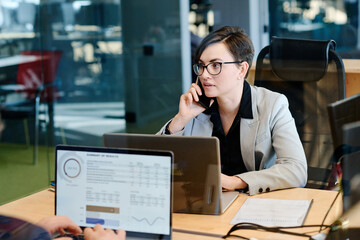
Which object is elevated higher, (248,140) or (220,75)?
(220,75)

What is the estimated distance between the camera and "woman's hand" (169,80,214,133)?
2.12m

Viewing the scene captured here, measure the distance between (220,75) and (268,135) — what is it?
1.01 feet

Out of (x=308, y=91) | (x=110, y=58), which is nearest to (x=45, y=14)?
(x=110, y=58)

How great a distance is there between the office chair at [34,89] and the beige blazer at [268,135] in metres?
1.92

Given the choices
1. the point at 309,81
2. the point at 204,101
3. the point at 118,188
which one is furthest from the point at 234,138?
the point at 118,188

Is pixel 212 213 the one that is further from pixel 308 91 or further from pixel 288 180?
pixel 308 91

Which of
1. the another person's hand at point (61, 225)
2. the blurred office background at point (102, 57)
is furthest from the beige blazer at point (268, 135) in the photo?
the blurred office background at point (102, 57)

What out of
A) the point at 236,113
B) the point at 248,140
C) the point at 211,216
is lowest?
the point at 211,216

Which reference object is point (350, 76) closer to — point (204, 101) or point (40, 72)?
point (204, 101)

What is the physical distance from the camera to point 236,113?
2125 millimetres

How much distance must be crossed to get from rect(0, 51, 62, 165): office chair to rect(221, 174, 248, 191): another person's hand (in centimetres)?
228

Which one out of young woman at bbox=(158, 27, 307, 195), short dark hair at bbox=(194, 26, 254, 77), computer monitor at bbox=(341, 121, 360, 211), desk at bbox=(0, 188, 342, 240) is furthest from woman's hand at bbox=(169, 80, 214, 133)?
computer monitor at bbox=(341, 121, 360, 211)

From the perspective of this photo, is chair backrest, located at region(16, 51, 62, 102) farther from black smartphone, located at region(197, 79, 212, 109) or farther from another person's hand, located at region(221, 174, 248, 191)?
another person's hand, located at region(221, 174, 248, 191)

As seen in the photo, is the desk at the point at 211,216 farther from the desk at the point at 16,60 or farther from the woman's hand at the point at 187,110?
the desk at the point at 16,60
